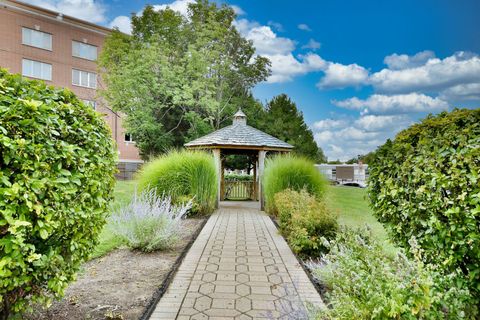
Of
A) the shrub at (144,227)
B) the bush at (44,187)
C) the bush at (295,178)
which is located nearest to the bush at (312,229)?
the shrub at (144,227)

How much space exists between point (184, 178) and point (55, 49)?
24.8m

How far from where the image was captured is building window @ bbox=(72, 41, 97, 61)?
28.9 metres

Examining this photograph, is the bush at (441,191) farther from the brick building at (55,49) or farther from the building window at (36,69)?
the building window at (36,69)

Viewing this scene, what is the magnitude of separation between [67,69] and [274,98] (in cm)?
1855

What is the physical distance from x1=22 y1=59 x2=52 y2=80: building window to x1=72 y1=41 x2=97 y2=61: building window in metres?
2.55

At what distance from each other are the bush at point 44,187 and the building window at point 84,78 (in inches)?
1195

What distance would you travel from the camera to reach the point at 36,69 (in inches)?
1076

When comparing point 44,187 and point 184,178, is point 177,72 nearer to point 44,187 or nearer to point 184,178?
point 184,178

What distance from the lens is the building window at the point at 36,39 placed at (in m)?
26.2

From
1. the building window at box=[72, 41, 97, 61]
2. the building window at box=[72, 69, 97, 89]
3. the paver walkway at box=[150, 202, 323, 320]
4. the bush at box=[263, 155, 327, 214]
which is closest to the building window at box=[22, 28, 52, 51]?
A: the building window at box=[72, 41, 97, 61]

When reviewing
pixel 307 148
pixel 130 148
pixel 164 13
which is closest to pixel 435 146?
pixel 307 148

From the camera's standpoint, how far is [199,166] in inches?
405

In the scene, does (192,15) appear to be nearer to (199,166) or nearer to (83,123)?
(199,166)

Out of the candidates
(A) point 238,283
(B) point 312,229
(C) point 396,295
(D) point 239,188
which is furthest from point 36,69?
(C) point 396,295
